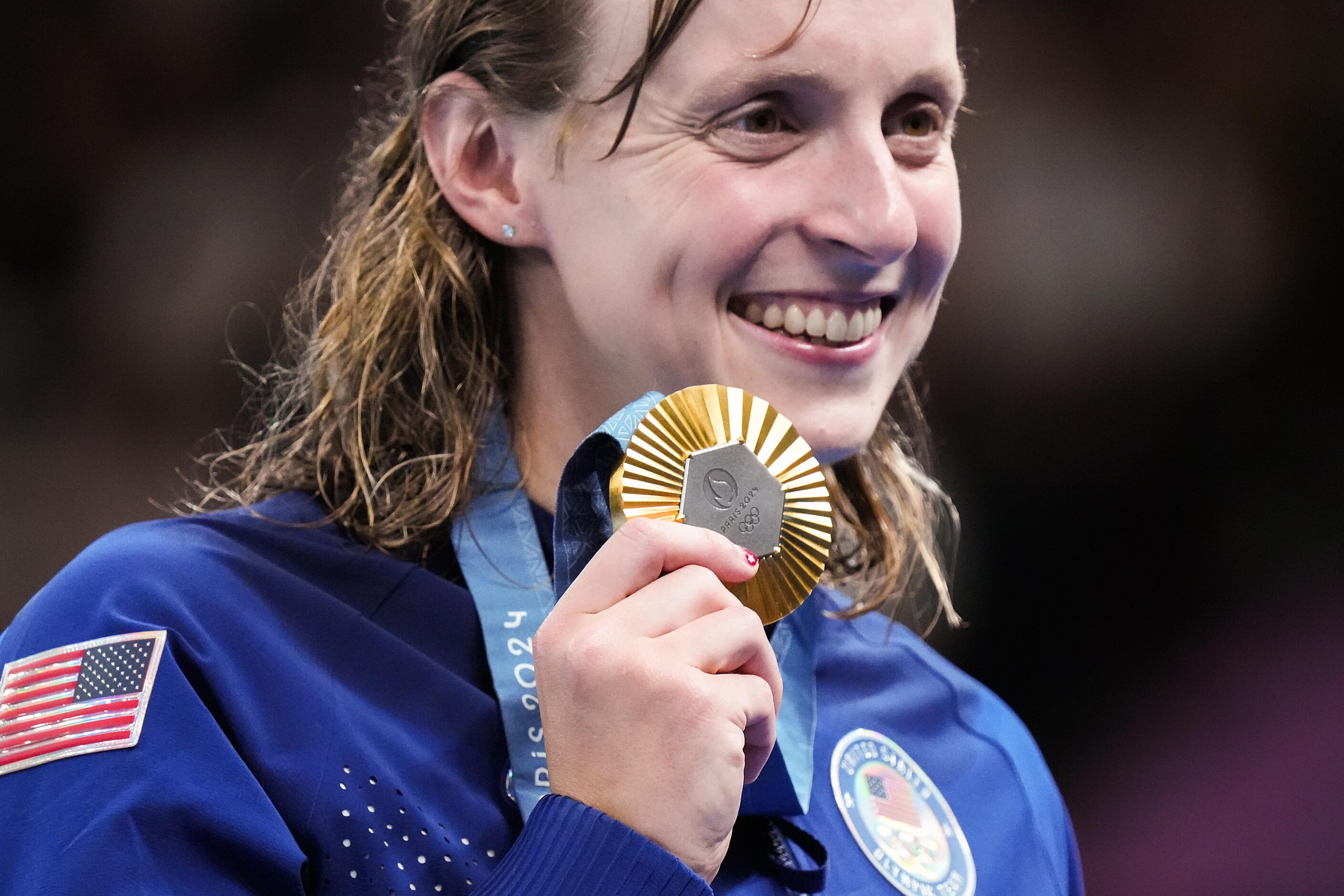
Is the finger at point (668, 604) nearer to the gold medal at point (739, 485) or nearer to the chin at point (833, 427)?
the gold medal at point (739, 485)

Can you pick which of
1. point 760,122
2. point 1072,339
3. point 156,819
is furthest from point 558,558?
point 1072,339

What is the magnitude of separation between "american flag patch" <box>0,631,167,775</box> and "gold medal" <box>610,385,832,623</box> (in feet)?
1.37

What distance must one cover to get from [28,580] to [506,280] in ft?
5.57

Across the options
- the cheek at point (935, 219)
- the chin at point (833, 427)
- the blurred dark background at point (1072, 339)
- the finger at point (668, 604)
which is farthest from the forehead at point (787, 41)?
the blurred dark background at point (1072, 339)

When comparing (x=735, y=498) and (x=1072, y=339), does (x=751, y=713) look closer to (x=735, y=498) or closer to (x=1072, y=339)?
(x=735, y=498)

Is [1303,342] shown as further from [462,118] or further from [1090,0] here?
[462,118]

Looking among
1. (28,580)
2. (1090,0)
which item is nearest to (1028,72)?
(1090,0)

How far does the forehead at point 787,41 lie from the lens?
4.16 feet

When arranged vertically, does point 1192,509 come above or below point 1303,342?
below

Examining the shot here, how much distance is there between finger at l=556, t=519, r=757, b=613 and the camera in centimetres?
98

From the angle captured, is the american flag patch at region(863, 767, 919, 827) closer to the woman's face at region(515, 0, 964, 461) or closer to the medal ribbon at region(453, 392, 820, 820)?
the medal ribbon at region(453, 392, 820, 820)

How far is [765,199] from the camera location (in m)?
1.30

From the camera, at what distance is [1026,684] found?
3.18m

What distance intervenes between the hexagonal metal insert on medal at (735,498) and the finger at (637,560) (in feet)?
0.12
